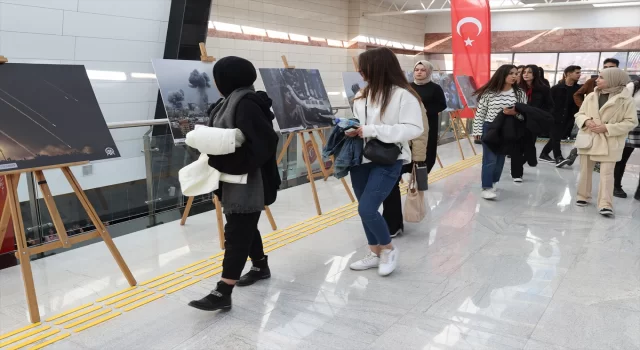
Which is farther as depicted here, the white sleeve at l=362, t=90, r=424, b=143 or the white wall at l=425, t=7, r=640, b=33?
Result: the white wall at l=425, t=7, r=640, b=33

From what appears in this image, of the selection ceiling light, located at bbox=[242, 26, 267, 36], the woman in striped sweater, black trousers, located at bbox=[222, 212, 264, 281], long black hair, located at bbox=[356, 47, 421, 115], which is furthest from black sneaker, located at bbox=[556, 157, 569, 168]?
ceiling light, located at bbox=[242, 26, 267, 36]

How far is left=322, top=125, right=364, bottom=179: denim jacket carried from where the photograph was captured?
10.1ft

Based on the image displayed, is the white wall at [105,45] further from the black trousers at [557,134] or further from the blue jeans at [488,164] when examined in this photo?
the black trousers at [557,134]

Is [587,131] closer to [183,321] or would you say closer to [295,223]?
[295,223]

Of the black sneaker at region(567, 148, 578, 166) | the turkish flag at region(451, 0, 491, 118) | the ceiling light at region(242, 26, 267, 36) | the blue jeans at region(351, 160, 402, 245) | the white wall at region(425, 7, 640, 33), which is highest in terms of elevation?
the white wall at region(425, 7, 640, 33)

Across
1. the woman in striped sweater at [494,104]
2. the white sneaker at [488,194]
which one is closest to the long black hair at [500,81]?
the woman in striped sweater at [494,104]

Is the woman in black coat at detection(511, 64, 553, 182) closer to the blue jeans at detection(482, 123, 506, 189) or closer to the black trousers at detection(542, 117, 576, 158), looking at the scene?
the blue jeans at detection(482, 123, 506, 189)

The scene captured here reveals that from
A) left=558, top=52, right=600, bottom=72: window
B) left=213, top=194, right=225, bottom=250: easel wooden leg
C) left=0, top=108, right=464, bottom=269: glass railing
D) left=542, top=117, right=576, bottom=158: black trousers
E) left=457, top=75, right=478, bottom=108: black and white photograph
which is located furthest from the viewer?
left=558, top=52, right=600, bottom=72: window

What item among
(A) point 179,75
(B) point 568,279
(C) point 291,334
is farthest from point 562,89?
(C) point 291,334

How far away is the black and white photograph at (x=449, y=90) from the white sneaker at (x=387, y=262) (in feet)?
17.1

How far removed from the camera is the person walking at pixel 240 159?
251 cm

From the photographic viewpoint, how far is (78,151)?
280 cm

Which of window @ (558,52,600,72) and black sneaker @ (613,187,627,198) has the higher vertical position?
window @ (558,52,600,72)

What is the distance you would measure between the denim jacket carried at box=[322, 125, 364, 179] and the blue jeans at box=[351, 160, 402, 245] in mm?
103
